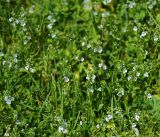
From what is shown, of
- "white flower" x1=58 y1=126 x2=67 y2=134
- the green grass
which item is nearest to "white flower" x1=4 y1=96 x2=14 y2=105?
the green grass

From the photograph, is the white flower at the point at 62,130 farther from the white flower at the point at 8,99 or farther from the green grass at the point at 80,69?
the white flower at the point at 8,99

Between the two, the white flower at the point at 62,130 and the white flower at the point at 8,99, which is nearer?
the white flower at the point at 62,130

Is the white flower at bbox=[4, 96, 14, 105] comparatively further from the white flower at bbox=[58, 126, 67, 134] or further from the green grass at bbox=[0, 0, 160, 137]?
the white flower at bbox=[58, 126, 67, 134]

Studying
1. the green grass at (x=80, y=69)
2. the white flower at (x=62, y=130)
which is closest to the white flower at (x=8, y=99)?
the green grass at (x=80, y=69)

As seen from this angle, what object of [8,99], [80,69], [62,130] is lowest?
[62,130]

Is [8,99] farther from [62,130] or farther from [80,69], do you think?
[80,69]

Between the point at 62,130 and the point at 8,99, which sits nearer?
the point at 62,130

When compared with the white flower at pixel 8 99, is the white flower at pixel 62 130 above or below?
below

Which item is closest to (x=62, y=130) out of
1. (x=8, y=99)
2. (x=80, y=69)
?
(x=8, y=99)

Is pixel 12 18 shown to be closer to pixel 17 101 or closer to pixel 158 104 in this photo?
pixel 17 101
